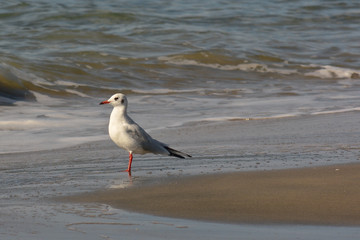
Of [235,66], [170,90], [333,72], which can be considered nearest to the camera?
[170,90]

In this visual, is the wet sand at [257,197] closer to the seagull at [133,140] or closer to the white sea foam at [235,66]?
the seagull at [133,140]

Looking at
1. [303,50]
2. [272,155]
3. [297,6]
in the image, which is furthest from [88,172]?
[297,6]

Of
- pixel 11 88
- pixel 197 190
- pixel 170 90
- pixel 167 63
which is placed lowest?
pixel 197 190

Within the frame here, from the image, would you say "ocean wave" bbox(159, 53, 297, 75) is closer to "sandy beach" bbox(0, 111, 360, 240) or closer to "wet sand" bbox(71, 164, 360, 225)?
"sandy beach" bbox(0, 111, 360, 240)

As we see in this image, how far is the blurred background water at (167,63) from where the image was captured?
26.1ft

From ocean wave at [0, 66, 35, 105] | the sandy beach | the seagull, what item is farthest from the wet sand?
ocean wave at [0, 66, 35, 105]

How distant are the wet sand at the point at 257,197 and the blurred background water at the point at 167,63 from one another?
206cm

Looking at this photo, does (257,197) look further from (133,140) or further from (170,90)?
(170,90)

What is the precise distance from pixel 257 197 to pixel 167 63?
25.5 ft

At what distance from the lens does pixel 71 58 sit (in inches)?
461

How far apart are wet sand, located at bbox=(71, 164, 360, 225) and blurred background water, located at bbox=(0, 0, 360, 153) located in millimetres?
2058

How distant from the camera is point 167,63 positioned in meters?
11.9

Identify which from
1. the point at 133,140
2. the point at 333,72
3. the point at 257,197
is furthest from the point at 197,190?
the point at 333,72

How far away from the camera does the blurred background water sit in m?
7.96
